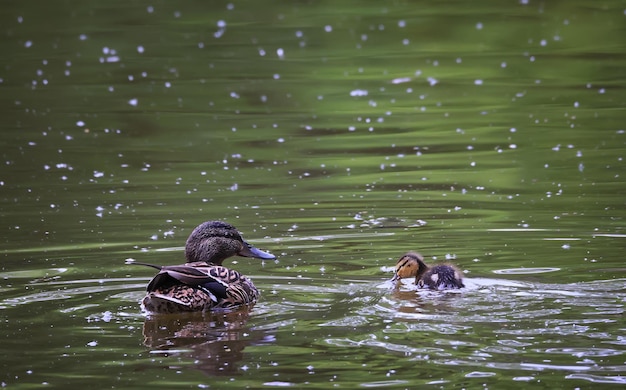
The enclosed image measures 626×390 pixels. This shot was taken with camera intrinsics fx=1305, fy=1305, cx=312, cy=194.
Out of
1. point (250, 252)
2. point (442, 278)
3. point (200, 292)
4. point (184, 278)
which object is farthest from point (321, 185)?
point (184, 278)

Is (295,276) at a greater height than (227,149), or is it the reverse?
(227,149)

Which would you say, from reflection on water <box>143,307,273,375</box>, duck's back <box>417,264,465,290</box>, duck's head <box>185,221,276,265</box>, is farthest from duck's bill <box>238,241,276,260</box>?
duck's back <box>417,264,465,290</box>

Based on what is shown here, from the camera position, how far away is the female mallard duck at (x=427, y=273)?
8.41 meters

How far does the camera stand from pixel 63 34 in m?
22.5

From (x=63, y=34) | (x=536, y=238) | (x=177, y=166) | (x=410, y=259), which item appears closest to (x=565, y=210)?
(x=536, y=238)

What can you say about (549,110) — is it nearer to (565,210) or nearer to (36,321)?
(565,210)

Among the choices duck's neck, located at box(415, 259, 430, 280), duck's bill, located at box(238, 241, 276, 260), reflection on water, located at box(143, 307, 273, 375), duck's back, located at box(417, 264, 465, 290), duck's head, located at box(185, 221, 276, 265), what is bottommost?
reflection on water, located at box(143, 307, 273, 375)

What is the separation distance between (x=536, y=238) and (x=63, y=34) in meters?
14.4

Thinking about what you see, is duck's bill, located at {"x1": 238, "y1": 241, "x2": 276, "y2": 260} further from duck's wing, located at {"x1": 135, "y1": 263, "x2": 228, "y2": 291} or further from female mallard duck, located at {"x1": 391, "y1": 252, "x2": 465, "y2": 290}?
female mallard duck, located at {"x1": 391, "y1": 252, "x2": 465, "y2": 290}

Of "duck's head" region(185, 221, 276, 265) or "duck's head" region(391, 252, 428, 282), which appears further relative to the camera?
"duck's head" region(185, 221, 276, 265)

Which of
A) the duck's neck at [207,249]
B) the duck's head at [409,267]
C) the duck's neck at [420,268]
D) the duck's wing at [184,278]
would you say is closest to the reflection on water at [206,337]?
the duck's wing at [184,278]

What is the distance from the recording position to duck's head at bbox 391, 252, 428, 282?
28.5 ft

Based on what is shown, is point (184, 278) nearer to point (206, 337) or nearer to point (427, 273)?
point (206, 337)

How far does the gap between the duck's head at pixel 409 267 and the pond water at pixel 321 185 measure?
226 mm
